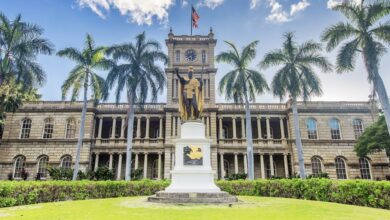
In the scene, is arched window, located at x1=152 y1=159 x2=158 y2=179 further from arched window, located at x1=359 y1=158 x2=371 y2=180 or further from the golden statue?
arched window, located at x1=359 y1=158 x2=371 y2=180

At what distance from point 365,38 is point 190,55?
Answer: 20.4 meters

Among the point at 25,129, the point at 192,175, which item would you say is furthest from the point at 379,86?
Answer: the point at 25,129

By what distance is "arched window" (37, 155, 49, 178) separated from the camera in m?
29.3

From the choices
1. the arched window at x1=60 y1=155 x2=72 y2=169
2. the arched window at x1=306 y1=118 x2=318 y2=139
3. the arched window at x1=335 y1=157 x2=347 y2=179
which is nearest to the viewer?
the arched window at x1=335 y1=157 x2=347 y2=179

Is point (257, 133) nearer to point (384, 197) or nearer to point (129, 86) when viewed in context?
point (129, 86)

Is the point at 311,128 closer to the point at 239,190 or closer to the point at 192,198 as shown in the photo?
the point at 239,190

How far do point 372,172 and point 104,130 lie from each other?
31617 millimetres

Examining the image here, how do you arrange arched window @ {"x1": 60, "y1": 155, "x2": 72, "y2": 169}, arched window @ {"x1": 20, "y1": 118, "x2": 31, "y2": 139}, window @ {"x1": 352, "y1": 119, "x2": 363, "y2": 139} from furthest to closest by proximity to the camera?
arched window @ {"x1": 20, "y1": 118, "x2": 31, "y2": 139} < window @ {"x1": 352, "y1": 119, "x2": 363, "y2": 139} < arched window @ {"x1": 60, "y1": 155, "x2": 72, "y2": 169}

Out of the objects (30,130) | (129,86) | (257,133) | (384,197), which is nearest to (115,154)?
(30,130)

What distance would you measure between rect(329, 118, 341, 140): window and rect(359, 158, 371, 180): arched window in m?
3.41

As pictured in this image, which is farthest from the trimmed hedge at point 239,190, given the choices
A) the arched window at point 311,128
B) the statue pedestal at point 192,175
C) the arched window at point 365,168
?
the arched window at point 365,168

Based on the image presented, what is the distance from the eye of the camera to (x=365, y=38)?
1712 cm

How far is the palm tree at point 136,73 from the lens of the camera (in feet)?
72.3

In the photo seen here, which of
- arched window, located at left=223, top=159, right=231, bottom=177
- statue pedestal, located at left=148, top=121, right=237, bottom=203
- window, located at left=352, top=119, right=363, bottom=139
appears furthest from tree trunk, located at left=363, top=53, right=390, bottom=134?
arched window, located at left=223, top=159, right=231, bottom=177
